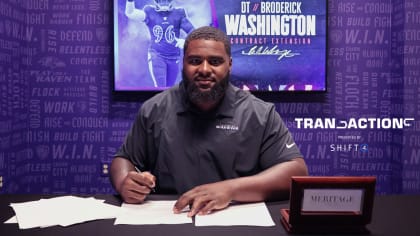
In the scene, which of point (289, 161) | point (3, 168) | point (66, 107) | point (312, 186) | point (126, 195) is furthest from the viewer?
point (66, 107)

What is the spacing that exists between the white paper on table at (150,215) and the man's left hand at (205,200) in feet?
0.10

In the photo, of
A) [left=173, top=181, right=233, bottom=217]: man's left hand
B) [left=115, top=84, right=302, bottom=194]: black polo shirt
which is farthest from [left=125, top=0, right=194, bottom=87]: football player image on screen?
[left=173, top=181, right=233, bottom=217]: man's left hand

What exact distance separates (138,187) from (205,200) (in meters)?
0.25

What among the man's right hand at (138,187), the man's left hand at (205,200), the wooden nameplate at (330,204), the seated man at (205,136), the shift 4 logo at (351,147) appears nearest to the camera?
the wooden nameplate at (330,204)

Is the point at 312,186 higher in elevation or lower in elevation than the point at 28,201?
higher

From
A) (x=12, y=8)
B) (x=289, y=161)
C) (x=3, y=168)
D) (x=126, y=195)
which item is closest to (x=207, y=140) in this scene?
(x=289, y=161)

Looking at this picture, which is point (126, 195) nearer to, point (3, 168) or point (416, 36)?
point (3, 168)

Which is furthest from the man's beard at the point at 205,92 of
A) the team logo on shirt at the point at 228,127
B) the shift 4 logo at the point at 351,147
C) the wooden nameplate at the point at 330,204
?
the shift 4 logo at the point at 351,147

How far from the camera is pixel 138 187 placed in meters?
1.49

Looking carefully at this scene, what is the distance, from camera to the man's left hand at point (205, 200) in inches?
53.4

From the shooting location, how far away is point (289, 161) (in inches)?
69.2

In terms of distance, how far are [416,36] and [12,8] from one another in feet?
8.94

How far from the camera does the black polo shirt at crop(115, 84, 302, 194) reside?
1828mm

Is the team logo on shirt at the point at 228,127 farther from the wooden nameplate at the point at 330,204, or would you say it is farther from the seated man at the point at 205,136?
the wooden nameplate at the point at 330,204
